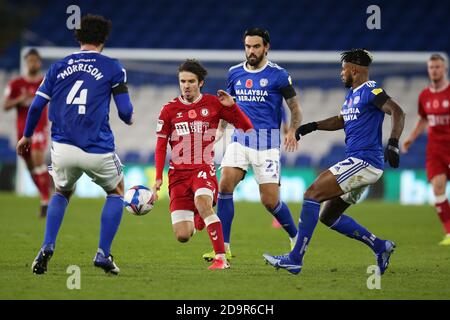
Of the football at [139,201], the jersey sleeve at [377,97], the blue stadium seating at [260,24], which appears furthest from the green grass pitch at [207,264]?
the blue stadium seating at [260,24]

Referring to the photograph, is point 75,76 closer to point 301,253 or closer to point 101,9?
point 301,253

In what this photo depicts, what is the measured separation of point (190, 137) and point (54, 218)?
152 centimetres

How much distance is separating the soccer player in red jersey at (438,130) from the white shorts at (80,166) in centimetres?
534

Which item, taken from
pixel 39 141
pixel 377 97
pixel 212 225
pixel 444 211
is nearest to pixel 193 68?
pixel 212 225

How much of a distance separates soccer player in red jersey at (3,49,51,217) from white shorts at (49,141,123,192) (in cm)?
684

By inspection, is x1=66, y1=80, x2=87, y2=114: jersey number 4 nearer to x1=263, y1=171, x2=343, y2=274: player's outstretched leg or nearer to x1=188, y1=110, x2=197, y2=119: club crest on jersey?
x1=188, y1=110, x2=197, y2=119: club crest on jersey

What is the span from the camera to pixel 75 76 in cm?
765

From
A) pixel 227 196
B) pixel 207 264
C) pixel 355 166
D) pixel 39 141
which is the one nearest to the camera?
pixel 355 166

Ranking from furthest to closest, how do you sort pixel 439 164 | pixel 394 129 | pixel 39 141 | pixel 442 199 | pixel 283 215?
pixel 39 141, pixel 439 164, pixel 442 199, pixel 283 215, pixel 394 129

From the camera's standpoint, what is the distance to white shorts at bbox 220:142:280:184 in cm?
945

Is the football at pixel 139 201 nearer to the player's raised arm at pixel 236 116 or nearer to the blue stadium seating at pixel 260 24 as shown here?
the player's raised arm at pixel 236 116

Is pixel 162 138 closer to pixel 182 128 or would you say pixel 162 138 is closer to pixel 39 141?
pixel 182 128

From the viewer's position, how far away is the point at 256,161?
950 cm
